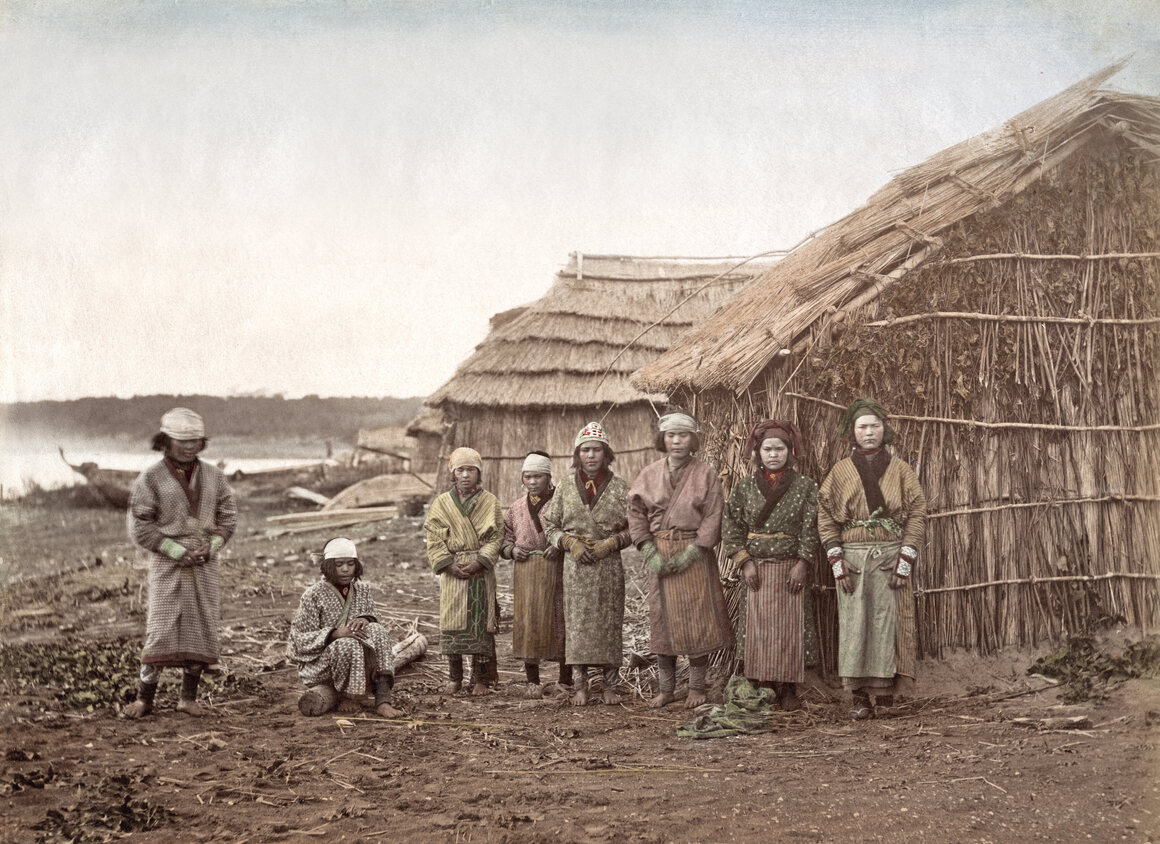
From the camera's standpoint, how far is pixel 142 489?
15.3 feet

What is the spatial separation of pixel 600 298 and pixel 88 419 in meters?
6.27

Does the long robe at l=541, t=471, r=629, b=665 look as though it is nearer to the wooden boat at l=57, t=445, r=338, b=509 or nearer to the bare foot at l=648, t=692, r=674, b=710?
the bare foot at l=648, t=692, r=674, b=710

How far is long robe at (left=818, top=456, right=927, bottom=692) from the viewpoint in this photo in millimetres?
4641

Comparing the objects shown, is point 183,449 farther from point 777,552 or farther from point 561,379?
point 561,379

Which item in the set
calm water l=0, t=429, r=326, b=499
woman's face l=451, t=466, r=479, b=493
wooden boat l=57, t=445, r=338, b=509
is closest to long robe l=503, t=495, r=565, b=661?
woman's face l=451, t=466, r=479, b=493

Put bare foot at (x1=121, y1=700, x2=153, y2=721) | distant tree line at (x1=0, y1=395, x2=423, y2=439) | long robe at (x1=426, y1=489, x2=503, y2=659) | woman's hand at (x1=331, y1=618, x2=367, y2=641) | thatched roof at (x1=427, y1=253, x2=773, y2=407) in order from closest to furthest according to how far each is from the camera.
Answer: bare foot at (x1=121, y1=700, x2=153, y2=721) < woman's hand at (x1=331, y1=618, x2=367, y2=641) < distant tree line at (x1=0, y1=395, x2=423, y2=439) < long robe at (x1=426, y1=489, x2=503, y2=659) < thatched roof at (x1=427, y1=253, x2=773, y2=407)

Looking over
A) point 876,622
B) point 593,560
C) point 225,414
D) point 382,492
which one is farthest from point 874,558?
point 382,492

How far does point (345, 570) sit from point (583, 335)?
592 cm

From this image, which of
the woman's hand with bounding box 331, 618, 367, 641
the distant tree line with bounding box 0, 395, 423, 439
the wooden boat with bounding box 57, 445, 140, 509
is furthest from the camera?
the wooden boat with bounding box 57, 445, 140, 509

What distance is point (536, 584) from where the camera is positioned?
5.30 m

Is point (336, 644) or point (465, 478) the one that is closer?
point (336, 644)

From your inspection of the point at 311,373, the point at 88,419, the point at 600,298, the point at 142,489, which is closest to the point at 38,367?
the point at 88,419

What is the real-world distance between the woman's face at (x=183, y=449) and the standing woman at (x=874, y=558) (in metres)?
2.93

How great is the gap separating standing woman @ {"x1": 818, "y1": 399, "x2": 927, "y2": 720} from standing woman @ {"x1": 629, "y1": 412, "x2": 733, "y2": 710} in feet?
1.81
